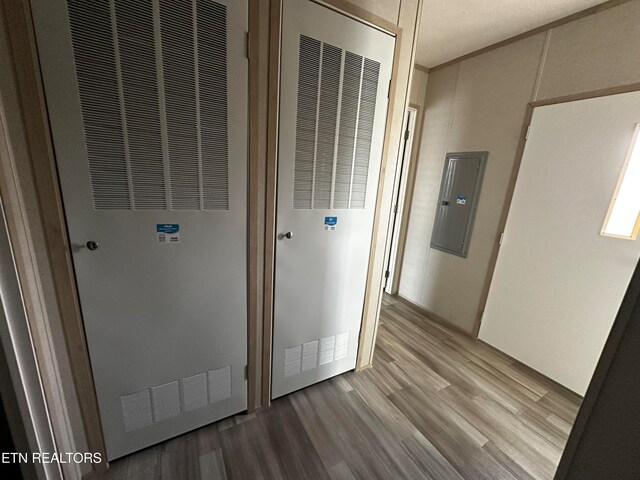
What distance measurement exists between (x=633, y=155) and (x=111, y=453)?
3276 millimetres

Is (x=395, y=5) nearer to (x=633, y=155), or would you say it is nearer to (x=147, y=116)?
(x=147, y=116)

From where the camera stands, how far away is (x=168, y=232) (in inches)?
41.4

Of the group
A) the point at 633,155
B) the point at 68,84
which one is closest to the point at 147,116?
the point at 68,84

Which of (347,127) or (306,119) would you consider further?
(347,127)

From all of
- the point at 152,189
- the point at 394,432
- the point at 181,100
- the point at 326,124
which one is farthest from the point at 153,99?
the point at 394,432

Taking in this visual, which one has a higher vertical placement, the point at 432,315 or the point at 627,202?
the point at 627,202

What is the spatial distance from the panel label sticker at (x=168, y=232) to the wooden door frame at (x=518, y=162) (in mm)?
2447

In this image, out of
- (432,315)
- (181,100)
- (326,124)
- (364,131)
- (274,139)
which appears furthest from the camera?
(432,315)

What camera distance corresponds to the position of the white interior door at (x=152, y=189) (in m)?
0.84

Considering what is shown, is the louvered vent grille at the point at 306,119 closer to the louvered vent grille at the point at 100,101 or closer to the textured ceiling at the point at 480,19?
the louvered vent grille at the point at 100,101

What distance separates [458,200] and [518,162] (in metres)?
0.56

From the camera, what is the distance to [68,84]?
0.82 m

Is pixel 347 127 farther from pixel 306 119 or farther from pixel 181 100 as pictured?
pixel 181 100

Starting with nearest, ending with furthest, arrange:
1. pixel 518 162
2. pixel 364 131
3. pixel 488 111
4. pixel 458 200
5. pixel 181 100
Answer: pixel 181 100 → pixel 364 131 → pixel 518 162 → pixel 488 111 → pixel 458 200
